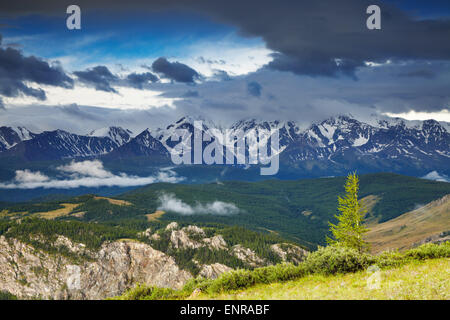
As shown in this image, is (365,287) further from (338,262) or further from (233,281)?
(233,281)

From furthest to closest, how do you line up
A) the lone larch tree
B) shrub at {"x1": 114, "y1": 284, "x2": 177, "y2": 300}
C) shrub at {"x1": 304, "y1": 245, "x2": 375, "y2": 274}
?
the lone larch tree
shrub at {"x1": 304, "y1": 245, "x2": 375, "y2": 274}
shrub at {"x1": 114, "y1": 284, "x2": 177, "y2": 300}

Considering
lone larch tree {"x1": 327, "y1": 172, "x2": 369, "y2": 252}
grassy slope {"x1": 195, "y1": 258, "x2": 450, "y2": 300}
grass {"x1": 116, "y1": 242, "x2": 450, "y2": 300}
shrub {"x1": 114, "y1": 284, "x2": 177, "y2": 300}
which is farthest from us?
lone larch tree {"x1": 327, "y1": 172, "x2": 369, "y2": 252}

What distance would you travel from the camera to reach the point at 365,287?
2488 cm

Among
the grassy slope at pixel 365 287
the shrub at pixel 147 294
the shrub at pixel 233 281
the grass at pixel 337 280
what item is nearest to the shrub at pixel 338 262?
the grass at pixel 337 280

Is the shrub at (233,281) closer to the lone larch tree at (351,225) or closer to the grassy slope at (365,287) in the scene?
the grassy slope at (365,287)

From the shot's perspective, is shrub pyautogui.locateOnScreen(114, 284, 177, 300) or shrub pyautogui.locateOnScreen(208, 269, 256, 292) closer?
shrub pyautogui.locateOnScreen(208, 269, 256, 292)

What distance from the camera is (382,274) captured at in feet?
89.9

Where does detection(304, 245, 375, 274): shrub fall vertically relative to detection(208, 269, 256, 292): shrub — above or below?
above

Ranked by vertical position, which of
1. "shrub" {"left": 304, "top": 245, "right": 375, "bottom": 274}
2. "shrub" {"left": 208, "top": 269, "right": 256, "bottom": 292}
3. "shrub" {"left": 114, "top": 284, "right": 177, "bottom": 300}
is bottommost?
"shrub" {"left": 114, "top": 284, "right": 177, "bottom": 300}

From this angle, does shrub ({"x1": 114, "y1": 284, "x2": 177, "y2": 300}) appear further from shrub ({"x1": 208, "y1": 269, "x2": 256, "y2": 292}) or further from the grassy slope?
shrub ({"x1": 208, "y1": 269, "x2": 256, "y2": 292})

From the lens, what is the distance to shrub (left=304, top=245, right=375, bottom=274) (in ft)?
101

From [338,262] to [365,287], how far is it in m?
6.11

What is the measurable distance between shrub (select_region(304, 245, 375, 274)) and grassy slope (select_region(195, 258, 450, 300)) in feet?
3.70

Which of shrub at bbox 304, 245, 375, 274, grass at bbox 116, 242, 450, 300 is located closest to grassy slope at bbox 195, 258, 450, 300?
grass at bbox 116, 242, 450, 300
